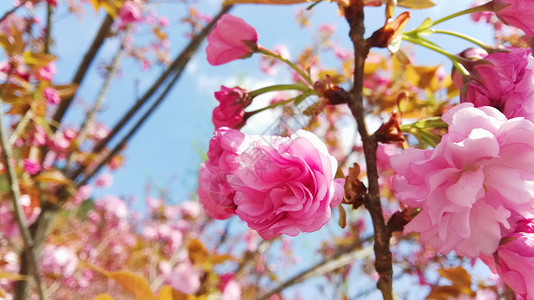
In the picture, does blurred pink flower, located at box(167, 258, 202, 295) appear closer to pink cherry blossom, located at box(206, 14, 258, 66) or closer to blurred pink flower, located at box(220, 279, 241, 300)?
blurred pink flower, located at box(220, 279, 241, 300)

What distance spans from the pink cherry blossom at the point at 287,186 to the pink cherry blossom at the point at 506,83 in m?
0.20

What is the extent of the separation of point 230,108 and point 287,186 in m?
0.18

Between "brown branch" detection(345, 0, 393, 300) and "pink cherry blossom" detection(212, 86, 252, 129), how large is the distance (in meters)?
0.15

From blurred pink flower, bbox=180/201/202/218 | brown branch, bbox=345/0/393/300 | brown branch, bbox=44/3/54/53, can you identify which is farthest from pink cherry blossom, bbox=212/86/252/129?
blurred pink flower, bbox=180/201/202/218

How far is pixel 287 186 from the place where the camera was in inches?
15.3

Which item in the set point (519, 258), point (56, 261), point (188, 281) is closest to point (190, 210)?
point (56, 261)

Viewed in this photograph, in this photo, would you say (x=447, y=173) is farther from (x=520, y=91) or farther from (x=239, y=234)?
(x=239, y=234)

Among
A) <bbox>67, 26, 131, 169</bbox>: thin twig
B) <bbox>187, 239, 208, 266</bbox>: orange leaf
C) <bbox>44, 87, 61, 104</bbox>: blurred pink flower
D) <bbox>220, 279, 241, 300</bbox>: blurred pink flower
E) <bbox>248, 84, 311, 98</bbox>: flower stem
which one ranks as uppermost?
<bbox>248, 84, 311, 98</bbox>: flower stem

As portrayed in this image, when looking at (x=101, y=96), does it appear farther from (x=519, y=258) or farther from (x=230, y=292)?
(x=519, y=258)

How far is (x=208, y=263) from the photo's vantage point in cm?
69

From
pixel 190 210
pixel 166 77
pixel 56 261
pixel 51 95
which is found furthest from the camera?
pixel 190 210

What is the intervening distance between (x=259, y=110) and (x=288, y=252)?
4312 millimetres

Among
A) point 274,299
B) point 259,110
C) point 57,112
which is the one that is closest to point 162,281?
point 274,299

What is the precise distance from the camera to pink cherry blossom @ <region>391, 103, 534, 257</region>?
36 centimetres
